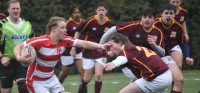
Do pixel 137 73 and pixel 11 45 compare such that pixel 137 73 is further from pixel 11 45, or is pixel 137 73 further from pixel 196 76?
pixel 196 76

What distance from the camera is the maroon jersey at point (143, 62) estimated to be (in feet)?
27.8

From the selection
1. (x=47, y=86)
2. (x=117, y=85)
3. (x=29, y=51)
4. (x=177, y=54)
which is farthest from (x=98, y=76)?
(x=29, y=51)

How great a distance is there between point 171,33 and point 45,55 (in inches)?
130

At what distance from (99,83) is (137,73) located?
311cm

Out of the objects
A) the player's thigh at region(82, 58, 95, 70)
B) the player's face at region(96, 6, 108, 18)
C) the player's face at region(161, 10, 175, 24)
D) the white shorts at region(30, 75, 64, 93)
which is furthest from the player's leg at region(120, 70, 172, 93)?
the player's face at region(96, 6, 108, 18)

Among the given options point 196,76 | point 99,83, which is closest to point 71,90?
point 99,83

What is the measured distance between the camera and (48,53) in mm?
8516

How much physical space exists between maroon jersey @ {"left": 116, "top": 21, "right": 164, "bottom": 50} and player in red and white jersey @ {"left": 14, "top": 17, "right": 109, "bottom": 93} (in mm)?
1738

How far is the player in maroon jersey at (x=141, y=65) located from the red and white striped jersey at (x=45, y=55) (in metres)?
0.68

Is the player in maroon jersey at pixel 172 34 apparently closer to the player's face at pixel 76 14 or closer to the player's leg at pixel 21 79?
the player's leg at pixel 21 79

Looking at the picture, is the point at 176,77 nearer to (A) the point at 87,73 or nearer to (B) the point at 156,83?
(B) the point at 156,83

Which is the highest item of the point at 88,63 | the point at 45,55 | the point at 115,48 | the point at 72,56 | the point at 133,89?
the point at 115,48

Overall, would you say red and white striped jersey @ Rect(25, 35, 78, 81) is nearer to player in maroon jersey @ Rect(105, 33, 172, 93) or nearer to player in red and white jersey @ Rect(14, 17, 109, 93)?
player in red and white jersey @ Rect(14, 17, 109, 93)

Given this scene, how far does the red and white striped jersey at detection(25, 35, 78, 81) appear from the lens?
8.47 meters
